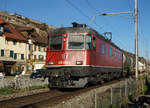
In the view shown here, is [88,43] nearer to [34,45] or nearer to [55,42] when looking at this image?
[55,42]

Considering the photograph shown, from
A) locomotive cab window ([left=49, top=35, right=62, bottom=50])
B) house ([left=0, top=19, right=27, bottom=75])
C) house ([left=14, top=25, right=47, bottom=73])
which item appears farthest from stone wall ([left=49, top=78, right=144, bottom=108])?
house ([left=14, top=25, right=47, bottom=73])

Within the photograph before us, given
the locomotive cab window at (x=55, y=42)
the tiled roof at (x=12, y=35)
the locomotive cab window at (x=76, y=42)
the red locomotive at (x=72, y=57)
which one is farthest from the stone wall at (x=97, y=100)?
the tiled roof at (x=12, y=35)

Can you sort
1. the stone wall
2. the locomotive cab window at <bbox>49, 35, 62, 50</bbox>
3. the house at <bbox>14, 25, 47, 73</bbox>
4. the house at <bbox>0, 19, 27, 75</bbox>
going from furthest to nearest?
the house at <bbox>14, 25, 47, 73</bbox>
the house at <bbox>0, 19, 27, 75</bbox>
the locomotive cab window at <bbox>49, 35, 62, 50</bbox>
the stone wall

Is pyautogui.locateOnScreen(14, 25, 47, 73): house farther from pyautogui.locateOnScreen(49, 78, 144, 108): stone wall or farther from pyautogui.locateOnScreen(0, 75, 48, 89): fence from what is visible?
pyautogui.locateOnScreen(49, 78, 144, 108): stone wall

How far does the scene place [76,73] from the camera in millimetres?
11828

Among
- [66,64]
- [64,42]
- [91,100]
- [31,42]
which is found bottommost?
[91,100]

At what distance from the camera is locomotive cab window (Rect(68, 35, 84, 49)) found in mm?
12875

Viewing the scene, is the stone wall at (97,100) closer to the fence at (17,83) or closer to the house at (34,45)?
the fence at (17,83)

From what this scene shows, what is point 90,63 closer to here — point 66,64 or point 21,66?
point 66,64

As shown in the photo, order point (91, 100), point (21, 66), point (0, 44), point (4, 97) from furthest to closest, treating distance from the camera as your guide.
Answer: point (21, 66) < point (0, 44) < point (4, 97) < point (91, 100)

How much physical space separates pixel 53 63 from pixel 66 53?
1055 millimetres

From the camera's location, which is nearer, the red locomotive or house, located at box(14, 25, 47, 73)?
the red locomotive

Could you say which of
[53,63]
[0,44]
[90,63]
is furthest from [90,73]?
[0,44]

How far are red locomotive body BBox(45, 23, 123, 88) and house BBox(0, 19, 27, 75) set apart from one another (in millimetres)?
24193
